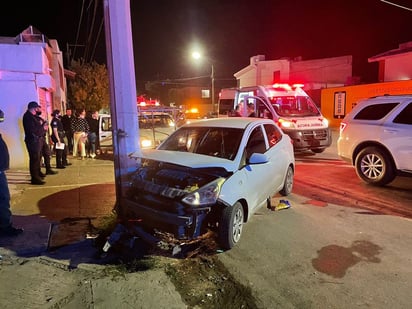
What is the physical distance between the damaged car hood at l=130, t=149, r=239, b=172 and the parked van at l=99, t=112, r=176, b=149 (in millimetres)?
6588

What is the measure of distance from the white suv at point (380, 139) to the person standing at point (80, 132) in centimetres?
776

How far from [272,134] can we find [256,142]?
2.82 feet

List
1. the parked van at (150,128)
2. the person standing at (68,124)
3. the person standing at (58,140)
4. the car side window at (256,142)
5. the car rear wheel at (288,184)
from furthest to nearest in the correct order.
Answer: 1. the parked van at (150,128)
2. the person standing at (68,124)
3. the person standing at (58,140)
4. the car rear wheel at (288,184)
5. the car side window at (256,142)

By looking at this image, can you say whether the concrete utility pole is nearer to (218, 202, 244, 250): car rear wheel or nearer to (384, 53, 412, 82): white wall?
(218, 202, 244, 250): car rear wheel

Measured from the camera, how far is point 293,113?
12211 mm

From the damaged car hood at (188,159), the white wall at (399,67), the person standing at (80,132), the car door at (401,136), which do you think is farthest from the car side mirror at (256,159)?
the white wall at (399,67)

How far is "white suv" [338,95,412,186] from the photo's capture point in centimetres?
745

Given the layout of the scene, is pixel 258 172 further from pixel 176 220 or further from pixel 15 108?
pixel 15 108

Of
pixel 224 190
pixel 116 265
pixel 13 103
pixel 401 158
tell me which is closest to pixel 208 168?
pixel 224 190

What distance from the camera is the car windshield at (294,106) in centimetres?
1224

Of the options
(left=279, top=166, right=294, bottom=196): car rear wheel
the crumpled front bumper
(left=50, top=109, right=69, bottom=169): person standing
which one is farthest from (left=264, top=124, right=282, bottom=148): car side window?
(left=50, top=109, right=69, bottom=169): person standing

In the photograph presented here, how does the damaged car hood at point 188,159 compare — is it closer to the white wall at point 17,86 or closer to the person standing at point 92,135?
the white wall at point 17,86

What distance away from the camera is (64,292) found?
3840mm

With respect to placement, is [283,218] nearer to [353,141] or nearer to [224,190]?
[224,190]
